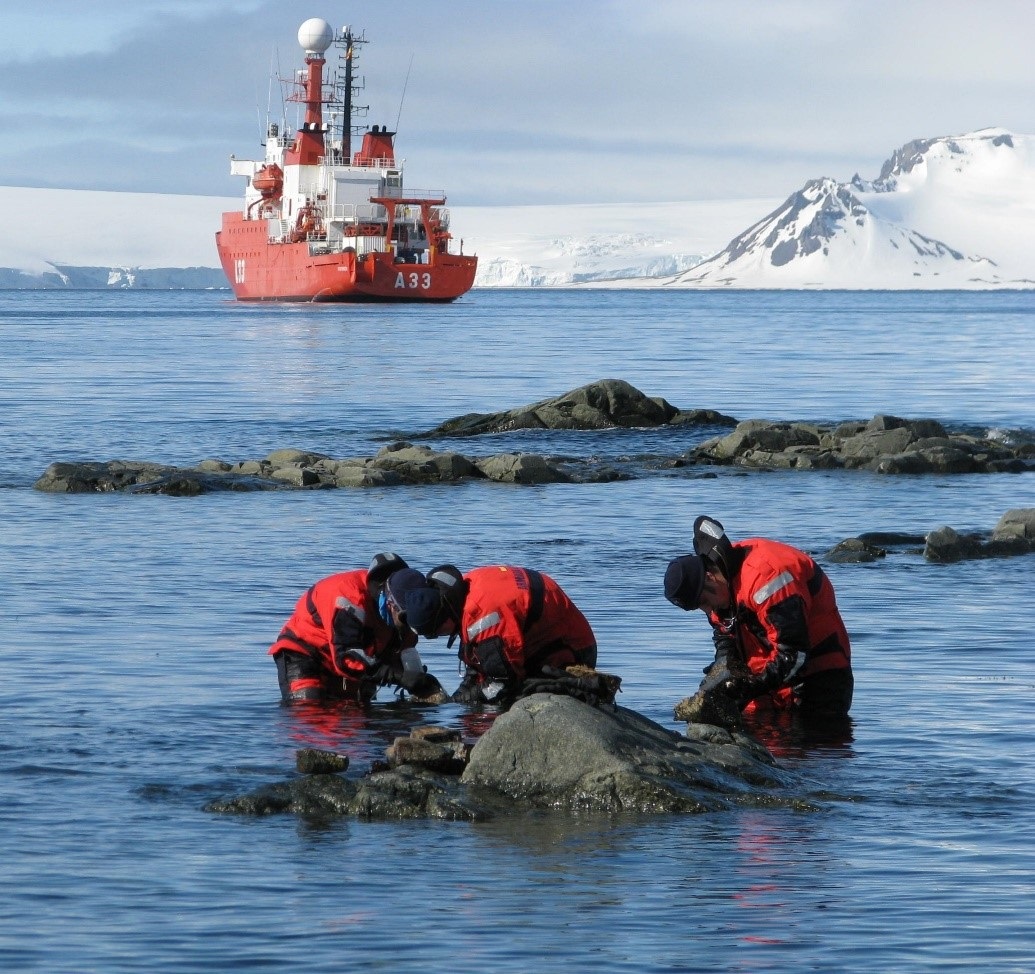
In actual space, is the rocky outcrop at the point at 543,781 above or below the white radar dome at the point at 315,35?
below

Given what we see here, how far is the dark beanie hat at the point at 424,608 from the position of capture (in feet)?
32.2

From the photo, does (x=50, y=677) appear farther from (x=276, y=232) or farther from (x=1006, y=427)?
(x=276, y=232)

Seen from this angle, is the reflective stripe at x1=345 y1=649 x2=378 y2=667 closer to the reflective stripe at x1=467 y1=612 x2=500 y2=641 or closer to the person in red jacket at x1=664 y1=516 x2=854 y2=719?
the reflective stripe at x1=467 y1=612 x2=500 y2=641

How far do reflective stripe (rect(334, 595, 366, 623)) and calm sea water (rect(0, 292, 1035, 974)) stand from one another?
0.70 meters

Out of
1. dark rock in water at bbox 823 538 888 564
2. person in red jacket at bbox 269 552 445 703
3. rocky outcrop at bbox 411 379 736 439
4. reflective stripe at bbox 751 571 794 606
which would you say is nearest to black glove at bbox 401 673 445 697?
person in red jacket at bbox 269 552 445 703

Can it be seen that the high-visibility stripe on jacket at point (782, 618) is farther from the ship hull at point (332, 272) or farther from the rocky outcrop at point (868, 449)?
the ship hull at point (332, 272)

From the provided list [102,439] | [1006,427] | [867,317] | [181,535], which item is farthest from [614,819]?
[867,317]

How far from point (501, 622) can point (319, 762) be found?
4.80 ft

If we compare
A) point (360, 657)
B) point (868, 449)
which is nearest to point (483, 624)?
point (360, 657)

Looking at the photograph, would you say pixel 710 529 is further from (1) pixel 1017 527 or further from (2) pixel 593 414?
(2) pixel 593 414

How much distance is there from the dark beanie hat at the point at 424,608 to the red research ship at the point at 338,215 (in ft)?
275

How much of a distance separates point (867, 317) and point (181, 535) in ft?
363

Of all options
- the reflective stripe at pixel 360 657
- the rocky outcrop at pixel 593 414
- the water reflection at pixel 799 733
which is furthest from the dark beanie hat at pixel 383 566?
the rocky outcrop at pixel 593 414

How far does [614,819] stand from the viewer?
28.3ft
